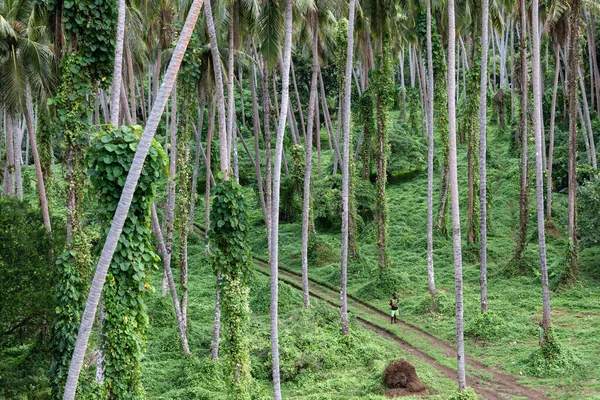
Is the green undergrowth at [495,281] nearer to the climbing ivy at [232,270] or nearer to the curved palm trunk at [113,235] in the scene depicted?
the climbing ivy at [232,270]

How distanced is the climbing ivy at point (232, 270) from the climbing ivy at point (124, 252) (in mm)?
3872

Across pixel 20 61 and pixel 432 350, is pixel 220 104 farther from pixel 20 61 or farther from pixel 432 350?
pixel 432 350

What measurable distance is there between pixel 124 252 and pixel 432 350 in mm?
13857

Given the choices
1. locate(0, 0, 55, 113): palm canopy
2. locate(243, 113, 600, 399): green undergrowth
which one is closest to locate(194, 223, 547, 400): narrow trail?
locate(243, 113, 600, 399): green undergrowth

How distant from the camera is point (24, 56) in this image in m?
20.8

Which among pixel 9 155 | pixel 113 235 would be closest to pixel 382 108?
pixel 9 155

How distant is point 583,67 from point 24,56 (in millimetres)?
35208

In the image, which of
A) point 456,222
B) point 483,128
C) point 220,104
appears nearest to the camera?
point 220,104

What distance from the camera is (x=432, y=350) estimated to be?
22.9 meters

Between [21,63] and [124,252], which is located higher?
[21,63]

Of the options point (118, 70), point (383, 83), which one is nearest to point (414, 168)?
point (383, 83)

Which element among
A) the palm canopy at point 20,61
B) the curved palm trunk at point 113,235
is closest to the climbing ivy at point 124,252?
the curved palm trunk at point 113,235

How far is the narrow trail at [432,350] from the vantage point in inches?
764

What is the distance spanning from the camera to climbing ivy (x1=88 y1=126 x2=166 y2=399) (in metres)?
12.0
